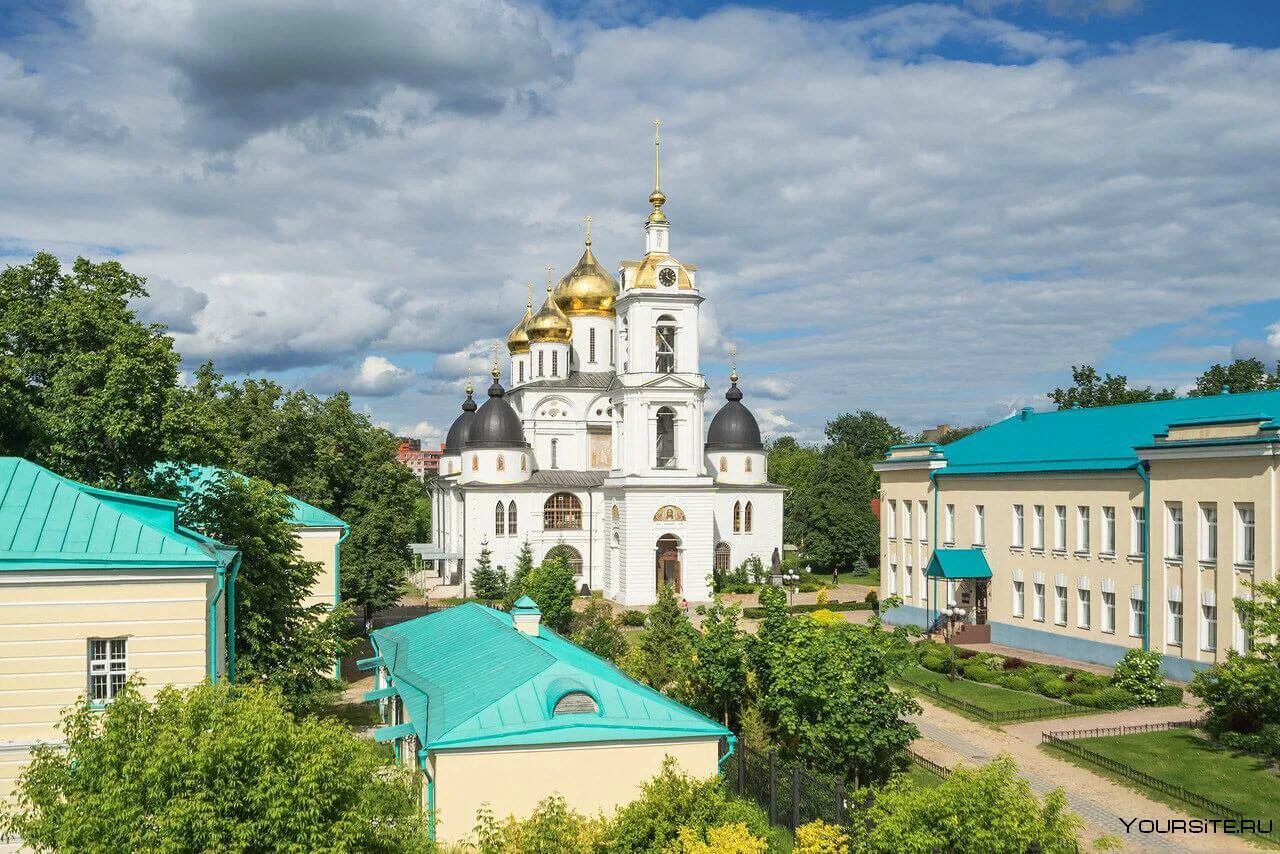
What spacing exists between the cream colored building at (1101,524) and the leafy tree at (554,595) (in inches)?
483

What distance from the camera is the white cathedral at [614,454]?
51.1 meters

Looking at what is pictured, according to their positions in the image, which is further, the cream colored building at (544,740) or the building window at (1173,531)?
the building window at (1173,531)

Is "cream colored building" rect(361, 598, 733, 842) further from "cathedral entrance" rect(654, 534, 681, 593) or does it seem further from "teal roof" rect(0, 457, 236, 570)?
"cathedral entrance" rect(654, 534, 681, 593)

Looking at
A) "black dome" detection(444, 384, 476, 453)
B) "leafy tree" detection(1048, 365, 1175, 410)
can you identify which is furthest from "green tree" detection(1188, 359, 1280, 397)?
"black dome" detection(444, 384, 476, 453)

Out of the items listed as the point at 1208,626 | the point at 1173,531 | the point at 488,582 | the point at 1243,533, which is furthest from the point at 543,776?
the point at 488,582

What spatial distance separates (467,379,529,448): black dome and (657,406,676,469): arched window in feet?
25.5

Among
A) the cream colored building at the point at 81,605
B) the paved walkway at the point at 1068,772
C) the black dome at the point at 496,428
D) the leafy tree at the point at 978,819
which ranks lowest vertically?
the paved walkway at the point at 1068,772

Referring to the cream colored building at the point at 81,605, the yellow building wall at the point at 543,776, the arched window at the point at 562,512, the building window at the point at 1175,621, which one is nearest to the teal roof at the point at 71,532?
the cream colored building at the point at 81,605

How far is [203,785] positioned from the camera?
9750 mm

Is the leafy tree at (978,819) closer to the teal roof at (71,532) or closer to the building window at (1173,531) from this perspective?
the teal roof at (71,532)

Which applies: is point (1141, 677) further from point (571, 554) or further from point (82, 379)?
point (571, 554)

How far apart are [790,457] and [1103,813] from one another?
A: 3622 inches

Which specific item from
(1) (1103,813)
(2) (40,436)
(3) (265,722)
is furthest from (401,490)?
(3) (265,722)

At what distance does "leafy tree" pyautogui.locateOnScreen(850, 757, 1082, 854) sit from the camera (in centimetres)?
1171
